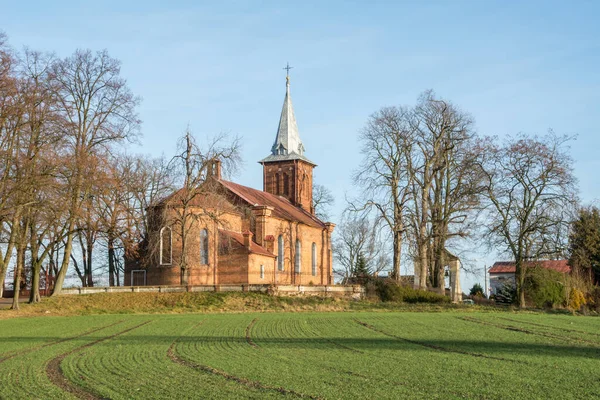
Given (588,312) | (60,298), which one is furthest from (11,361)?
(588,312)

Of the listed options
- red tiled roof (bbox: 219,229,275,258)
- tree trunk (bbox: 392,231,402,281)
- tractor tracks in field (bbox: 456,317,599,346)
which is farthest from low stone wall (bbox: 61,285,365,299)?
tractor tracks in field (bbox: 456,317,599,346)

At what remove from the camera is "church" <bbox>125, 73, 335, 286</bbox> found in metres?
48.7

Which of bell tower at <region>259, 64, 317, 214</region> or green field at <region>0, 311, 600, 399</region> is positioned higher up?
bell tower at <region>259, 64, 317, 214</region>

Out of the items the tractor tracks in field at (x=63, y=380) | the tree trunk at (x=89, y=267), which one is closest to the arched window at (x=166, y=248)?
the tree trunk at (x=89, y=267)

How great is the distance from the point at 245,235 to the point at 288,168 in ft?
62.5

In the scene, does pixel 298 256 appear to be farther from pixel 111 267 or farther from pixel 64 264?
pixel 64 264

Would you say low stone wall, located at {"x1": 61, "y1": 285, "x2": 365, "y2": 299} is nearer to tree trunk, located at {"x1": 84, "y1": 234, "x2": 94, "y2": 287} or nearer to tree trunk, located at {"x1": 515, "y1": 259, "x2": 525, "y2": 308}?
tree trunk, located at {"x1": 84, "y1": 234, "x2": 94, "y2": 287}

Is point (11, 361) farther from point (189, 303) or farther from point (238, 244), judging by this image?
point (238, 244)

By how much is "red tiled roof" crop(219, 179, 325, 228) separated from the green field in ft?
103

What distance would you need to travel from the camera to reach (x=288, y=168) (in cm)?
7250

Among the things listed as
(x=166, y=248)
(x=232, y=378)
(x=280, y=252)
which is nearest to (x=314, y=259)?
(x=280, y=252)

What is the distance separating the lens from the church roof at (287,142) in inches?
2867

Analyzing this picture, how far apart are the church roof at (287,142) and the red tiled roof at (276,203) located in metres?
4.33

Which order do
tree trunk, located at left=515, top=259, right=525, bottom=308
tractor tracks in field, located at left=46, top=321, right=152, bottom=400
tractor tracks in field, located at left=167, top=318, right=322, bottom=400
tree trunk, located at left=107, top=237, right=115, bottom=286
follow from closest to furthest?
tractor tracks in field, located at left=167, top=318, right=322, bottom=400, tractor tracks in field, located at left=46, top=321, right=152, bottom=400, tree trunk, located at left=515, top=259, right=525, bottom=308, tree trunk, located at left=107, top=237, right=115, bottom=286
